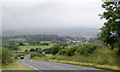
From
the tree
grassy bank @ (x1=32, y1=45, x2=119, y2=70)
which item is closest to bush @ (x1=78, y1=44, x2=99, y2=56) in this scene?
grassy bank @ (x1=32, y1=45, x2=119, y2=70)

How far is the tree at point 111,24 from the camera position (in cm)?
1633

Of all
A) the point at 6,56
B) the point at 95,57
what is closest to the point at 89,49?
the point at 95,57

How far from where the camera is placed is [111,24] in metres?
16.3

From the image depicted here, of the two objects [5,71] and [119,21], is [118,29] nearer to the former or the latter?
[119,21]

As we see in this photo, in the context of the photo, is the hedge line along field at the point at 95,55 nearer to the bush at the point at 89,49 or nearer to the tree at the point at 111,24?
the bush at the point at 89,49

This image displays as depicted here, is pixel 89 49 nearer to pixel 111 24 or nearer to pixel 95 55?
pixel 95 55

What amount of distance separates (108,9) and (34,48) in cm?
7492

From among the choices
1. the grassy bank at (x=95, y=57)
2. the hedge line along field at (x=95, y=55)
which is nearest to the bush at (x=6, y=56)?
the grassy bank at (x=95, y=57)

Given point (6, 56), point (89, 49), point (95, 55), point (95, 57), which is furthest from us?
point (89, 49)

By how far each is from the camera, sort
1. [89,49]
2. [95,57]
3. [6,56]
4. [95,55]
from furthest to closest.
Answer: [89,49]
[95,55]
[95,57]
[6,56]

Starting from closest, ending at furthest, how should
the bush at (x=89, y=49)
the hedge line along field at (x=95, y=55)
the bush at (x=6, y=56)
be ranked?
1. the bush at (x=6, y=56)
2. the hedge line along field at (x=95, y=55)
3. the bush at (x=89, y=49)

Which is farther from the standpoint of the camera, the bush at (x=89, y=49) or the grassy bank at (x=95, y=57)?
the bush at (x=89, y=49)

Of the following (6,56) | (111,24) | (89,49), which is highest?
(111,24)

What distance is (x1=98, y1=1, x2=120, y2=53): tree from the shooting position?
53.6 ft
